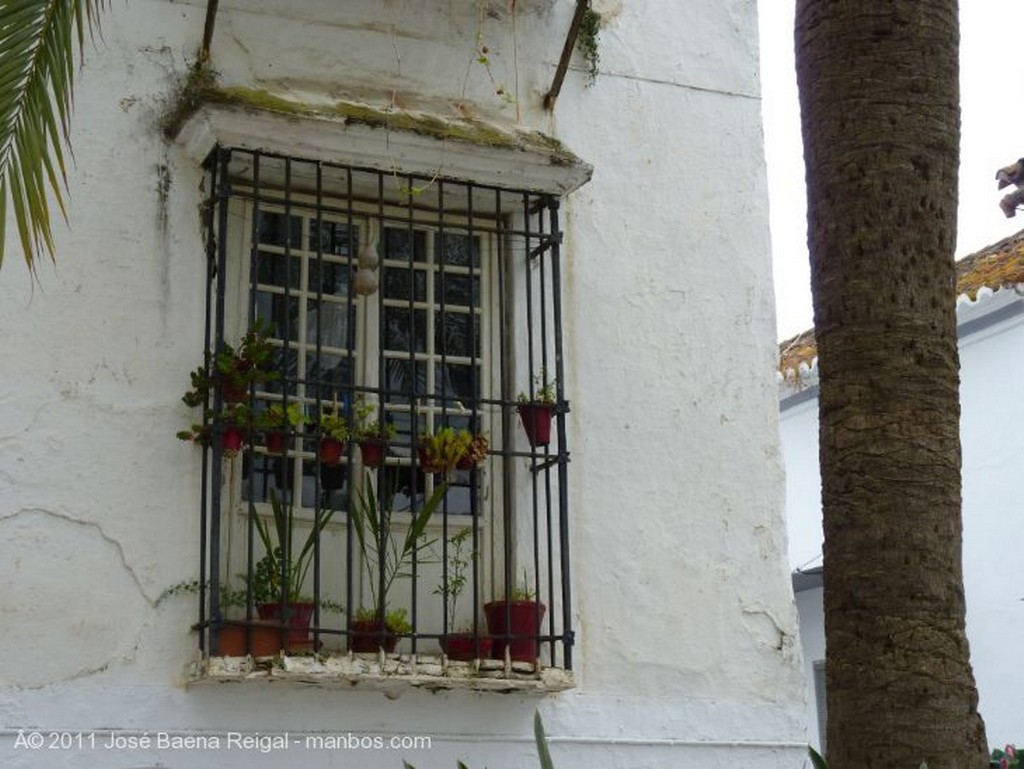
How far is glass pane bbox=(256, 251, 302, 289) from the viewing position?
623 centimetres

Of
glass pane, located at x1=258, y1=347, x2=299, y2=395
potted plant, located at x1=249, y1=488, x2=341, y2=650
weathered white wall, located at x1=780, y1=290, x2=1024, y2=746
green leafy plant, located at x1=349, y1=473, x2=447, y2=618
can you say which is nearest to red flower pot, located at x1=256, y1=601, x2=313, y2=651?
potted plant, located at x1=249, y1=488, x2=341, y2=650

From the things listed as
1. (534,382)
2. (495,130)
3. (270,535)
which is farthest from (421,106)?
(270,535)

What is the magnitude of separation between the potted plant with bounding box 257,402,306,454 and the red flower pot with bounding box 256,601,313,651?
1.89 feet

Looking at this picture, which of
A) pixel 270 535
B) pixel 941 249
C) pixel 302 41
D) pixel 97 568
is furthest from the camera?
pixel 302 41

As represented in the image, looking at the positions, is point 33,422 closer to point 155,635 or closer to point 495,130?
point 155,635

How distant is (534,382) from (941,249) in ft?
8.69

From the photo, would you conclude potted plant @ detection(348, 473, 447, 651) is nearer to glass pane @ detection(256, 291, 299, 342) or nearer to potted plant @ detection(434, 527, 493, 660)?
potted plant @ detection(434, 527, 493, 660)

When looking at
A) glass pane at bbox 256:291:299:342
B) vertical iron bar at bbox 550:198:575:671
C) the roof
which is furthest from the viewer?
the roof

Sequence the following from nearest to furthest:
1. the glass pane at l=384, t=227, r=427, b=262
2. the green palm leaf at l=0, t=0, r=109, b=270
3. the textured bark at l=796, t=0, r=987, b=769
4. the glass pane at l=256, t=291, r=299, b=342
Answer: the textured bark at l=796, t=0, r=987, b=769 → the green palm leaf at l=0, t=0, r=109, b=270 → the glass pane at l=256, t=291, r=299, b=342 → the glass pane at l=384, t=227, r=427, b=262

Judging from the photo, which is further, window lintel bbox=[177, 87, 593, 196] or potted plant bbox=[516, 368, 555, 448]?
potted plant bbox=[516, 368, 555, 448]

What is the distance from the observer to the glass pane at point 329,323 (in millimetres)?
6258

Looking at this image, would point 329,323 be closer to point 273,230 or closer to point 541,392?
point 273,230

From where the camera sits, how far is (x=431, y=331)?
637 centimetres

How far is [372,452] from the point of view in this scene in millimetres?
5891
